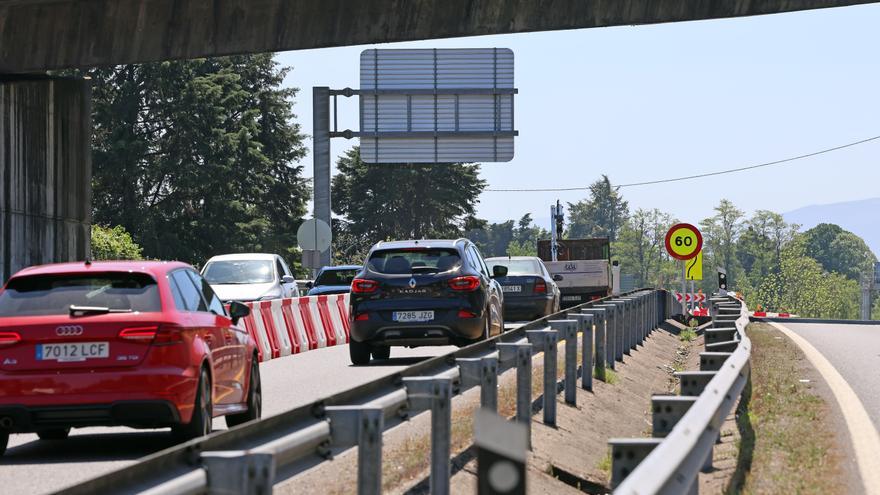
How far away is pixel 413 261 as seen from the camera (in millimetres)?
21469

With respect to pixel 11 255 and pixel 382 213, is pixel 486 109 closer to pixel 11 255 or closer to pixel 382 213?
pixel 11 255

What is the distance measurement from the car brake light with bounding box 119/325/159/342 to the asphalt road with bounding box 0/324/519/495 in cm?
80

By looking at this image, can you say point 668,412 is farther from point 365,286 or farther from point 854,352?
point 854,352

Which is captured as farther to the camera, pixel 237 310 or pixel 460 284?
pixel 460 284

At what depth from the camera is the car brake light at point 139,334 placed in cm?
1141

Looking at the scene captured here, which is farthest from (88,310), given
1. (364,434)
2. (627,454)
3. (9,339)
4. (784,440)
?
(627,454)

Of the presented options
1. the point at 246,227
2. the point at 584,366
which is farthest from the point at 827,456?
the point at 246,227

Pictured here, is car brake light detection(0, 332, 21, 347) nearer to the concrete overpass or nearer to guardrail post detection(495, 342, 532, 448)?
guardrail post detection(495, 342, 532, 448)

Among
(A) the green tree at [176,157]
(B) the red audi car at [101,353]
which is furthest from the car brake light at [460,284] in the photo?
(A) the green tree at [176,157]

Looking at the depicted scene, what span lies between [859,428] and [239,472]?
27.5 feet

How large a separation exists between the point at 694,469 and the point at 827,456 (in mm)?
4427

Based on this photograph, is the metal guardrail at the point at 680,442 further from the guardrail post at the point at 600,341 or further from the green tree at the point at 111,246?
the green tree at the point at 111,246

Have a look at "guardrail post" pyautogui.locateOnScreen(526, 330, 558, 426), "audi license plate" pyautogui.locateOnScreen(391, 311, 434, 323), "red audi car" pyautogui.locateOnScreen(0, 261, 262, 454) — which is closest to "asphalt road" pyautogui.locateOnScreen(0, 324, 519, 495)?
"red audi car" pyautogui.locateOnScreen(0, 261, 262, 454)

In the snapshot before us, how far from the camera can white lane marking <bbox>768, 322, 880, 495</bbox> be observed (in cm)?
1018
